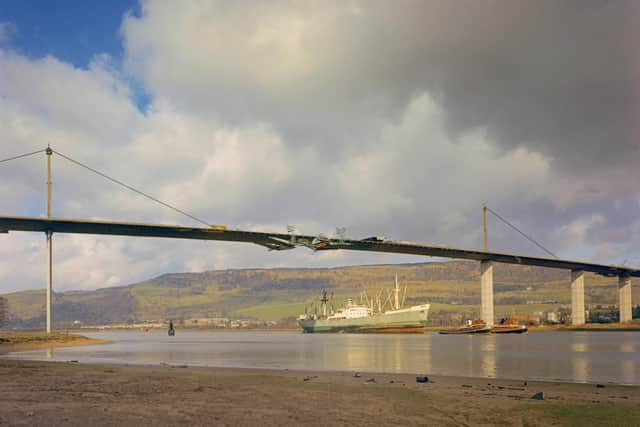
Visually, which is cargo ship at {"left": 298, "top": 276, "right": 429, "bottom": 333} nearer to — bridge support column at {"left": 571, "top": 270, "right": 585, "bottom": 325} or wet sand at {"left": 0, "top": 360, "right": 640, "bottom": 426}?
bridge support column at {"left": 571, "top": 270, "right": 585, "bottom": 325}

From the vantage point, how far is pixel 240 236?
9600cm

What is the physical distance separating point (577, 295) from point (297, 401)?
142 metres

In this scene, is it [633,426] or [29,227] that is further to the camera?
[29,227]

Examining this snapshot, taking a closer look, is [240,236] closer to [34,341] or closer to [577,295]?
[34,341]

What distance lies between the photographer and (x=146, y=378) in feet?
95.3

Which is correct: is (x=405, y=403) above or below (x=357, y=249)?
below

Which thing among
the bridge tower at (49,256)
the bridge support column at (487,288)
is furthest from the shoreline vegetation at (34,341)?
the bridge support column at (487,288)

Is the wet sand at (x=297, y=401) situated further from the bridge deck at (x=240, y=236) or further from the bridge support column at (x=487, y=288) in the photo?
the bridge support column at (x=487, y=288)

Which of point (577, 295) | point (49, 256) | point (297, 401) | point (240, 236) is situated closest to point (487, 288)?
point (577, 295)

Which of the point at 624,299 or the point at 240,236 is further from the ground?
the point at 240,236

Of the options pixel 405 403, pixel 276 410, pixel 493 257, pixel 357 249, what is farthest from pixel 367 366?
pixel 493 257

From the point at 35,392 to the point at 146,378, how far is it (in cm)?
701

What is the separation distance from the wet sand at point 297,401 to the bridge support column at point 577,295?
411ft

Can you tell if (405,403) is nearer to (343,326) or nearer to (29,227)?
(29,227)
